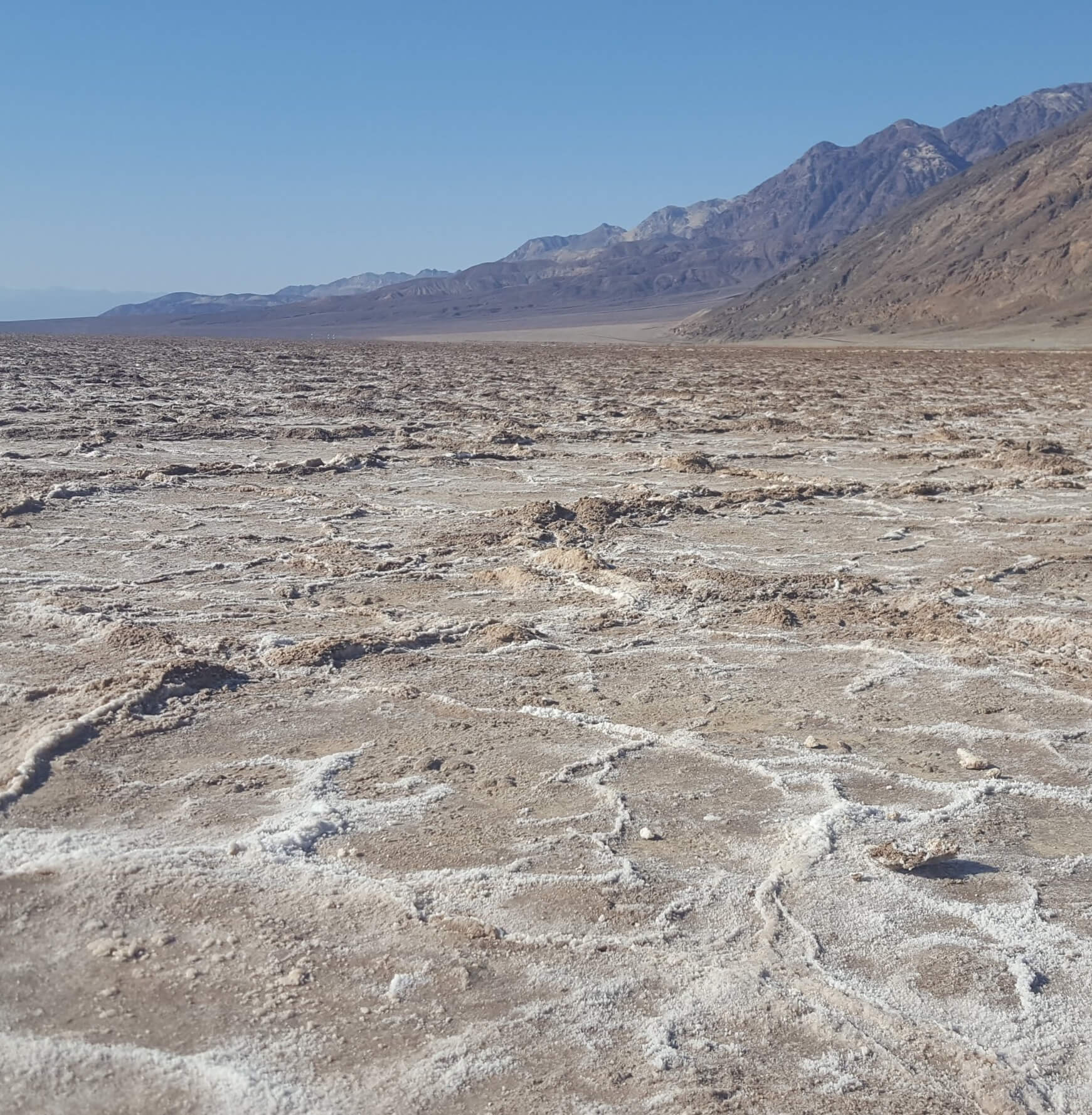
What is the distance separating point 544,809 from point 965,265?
274 ft

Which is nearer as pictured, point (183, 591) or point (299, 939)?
point (299, 939)

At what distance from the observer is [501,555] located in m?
7.80

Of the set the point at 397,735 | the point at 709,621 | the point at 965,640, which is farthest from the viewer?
the point at 709,621

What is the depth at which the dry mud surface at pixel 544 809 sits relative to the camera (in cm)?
279

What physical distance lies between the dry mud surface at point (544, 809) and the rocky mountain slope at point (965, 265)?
66.5 m

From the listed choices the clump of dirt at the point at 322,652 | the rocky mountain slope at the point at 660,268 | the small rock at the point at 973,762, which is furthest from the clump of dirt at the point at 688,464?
the rocky mountain slope at the point at 660,268

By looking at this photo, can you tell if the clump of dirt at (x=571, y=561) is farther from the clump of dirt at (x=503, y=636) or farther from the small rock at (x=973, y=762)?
the small rock at (x=973, y=762)

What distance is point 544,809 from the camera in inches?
159

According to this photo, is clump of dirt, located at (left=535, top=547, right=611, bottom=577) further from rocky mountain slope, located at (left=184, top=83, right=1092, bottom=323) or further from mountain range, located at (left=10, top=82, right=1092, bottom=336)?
rocky mountain slope, located at (left=184, top=83, right=1092, bottom=323)

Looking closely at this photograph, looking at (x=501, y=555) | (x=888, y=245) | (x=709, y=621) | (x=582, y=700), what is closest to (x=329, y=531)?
(x=501, y=555)

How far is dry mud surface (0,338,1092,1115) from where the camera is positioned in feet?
9.16

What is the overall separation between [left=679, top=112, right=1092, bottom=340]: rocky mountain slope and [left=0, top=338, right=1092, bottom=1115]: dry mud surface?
218 ft

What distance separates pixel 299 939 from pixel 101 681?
7.03 feet

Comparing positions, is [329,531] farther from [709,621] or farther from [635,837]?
[635,837]
